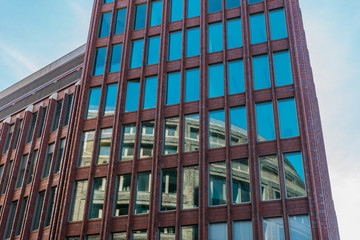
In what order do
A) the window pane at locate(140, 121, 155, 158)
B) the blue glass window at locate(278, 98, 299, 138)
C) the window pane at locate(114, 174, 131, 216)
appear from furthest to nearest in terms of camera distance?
the window pane at locate(140, 121, 155, 158)
the window pane at locate(114, 174, 131, 216)
the blue glass window at locate(278, 98, 299, 138)

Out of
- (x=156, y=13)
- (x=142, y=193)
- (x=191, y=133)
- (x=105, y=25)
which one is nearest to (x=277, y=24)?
(x=191, y=133)

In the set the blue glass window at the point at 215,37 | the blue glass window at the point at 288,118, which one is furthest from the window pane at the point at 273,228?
the blue glass window at the point at 215,37

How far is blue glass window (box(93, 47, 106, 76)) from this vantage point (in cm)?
3869

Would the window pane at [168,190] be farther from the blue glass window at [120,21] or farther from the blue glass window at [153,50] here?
the blue glass window at [120,21]

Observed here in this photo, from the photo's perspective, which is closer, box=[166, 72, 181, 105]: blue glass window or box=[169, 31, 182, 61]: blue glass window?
box=[166, 72, 181, 105]: blue glass window

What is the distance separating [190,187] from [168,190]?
1604 mm

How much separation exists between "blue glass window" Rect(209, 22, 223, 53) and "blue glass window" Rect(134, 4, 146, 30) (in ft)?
21.8

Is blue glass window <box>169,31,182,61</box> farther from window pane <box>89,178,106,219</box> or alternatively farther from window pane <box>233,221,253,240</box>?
window pane <box>233,221,253,240</box>

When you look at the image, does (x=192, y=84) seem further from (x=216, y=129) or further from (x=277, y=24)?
(x=277, y=24)

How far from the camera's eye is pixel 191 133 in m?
32.2

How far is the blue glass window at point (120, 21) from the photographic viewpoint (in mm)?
39938

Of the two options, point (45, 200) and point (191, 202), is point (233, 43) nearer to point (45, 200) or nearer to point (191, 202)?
point (191, 202)

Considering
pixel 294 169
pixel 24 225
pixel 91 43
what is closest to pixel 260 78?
pixel 294 169

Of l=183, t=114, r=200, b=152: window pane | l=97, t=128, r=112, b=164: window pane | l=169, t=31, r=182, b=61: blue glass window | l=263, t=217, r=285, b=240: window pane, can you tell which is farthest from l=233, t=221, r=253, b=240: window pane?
l=169, t=31, r=182, b=61: blue glass window
